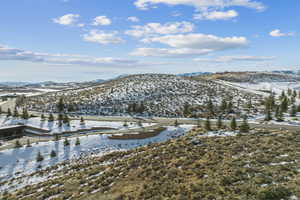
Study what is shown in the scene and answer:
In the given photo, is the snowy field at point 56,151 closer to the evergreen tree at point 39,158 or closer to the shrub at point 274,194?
the evergreen tree at point 39,158

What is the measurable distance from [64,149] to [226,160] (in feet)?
55.7

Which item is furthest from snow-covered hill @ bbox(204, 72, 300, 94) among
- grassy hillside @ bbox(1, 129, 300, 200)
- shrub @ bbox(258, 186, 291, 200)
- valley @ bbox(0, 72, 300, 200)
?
shrub @ bbox(258, 186, 291, 200)

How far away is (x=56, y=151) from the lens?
2008 centimetres

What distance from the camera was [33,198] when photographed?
1038 cm

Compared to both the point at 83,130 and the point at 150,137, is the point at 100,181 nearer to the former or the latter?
the point at 150,137

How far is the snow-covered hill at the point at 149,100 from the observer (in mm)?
40312

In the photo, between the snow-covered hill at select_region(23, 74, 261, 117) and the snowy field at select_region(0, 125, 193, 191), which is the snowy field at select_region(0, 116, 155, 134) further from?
the snow-covered hill at select_region(23, 74, 261, 117)

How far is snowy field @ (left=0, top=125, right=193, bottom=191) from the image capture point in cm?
1717

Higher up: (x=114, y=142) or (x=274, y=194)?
(x=274, y=194)

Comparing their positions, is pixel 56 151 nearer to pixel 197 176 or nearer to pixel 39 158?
pixel 39 158

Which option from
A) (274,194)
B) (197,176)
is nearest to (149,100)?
(197,176)

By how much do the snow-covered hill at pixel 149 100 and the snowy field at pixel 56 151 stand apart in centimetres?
1619

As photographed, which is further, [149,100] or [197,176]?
[149,100]

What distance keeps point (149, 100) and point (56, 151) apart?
30.2 meters
